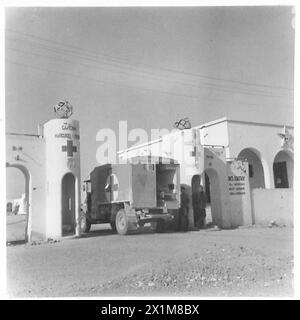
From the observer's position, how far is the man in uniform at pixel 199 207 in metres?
16.2

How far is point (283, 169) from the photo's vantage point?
23250 millimetres

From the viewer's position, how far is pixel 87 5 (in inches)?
295

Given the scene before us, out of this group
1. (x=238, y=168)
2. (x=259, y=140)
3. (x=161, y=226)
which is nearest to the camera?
(x=161, y=226)

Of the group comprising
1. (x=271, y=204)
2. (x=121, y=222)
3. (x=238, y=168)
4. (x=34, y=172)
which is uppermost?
(x=238, y=168)

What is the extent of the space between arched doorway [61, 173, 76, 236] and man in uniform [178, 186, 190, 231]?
4.19 metres

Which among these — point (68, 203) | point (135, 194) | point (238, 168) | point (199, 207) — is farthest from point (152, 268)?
point (238, 168)

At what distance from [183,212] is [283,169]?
9.97 meters

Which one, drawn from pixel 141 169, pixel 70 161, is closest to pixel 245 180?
pixel 141 169

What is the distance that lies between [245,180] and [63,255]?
34.2ft

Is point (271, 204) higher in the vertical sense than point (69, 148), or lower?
lower

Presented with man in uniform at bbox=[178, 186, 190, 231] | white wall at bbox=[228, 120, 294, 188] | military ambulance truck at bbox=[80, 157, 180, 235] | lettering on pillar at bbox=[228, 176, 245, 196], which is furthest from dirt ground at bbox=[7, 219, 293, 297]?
white wall at bbox=[228, 120, 294, 188]

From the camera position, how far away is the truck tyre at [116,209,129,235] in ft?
46.0

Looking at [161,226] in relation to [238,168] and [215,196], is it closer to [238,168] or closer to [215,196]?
[215,196]
